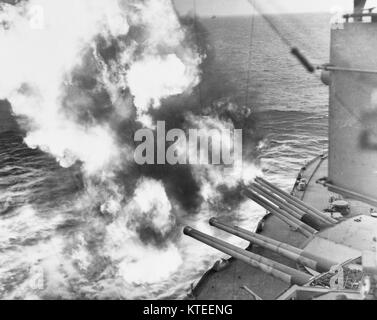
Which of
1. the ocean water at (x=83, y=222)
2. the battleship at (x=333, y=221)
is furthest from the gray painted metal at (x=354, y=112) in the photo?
the ocean water at (x=83, y=222)

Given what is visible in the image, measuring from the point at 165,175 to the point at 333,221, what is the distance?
2179cm

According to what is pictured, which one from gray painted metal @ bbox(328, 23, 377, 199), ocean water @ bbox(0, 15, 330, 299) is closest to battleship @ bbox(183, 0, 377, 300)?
gray painted metal @ bbox(328, 23, 377, 199)

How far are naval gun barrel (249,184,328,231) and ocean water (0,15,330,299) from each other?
708 cm

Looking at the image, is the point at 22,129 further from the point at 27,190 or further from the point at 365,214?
the point at 365,214

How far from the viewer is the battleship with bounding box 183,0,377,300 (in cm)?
1280

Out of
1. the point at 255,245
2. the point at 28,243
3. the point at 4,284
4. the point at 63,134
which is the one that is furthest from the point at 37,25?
the point at 255,245

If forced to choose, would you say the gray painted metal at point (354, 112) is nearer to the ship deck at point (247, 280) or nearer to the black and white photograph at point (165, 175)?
the black and white photograph at point (165, 175)

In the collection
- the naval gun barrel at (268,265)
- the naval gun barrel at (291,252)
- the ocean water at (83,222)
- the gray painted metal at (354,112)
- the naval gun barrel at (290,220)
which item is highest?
the gray painted metal at (354,112)

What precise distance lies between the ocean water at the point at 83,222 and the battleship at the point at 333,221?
6824 mm

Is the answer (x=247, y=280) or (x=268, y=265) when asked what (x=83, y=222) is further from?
(x=268, y=265)

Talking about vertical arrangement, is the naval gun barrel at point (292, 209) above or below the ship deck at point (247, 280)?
above

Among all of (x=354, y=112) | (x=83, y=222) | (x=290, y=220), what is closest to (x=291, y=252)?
(x=290, y=220)

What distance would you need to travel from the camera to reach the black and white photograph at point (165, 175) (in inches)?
548

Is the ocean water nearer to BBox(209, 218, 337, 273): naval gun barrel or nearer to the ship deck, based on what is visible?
the ship deck
